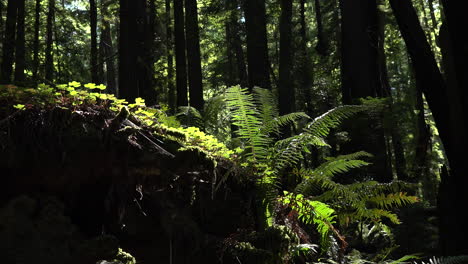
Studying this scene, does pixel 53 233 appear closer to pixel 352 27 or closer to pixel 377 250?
pixel 377 250

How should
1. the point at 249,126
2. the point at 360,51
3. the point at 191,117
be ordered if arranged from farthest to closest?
the point at 360,51 → the point at 191,117 → the point at 249,126

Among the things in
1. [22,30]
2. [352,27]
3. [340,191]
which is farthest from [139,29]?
[340,191]

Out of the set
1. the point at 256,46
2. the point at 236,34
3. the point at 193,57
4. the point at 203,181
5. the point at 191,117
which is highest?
the point at 236,34

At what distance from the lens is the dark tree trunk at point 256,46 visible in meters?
9.36

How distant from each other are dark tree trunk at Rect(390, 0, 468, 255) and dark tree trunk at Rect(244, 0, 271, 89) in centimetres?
456

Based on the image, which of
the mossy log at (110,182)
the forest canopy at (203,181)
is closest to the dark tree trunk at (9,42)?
the forest canopy at (203,181)

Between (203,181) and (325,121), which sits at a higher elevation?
(325,121)

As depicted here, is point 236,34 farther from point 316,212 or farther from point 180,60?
point 316,212

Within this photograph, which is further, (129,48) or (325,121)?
(129,48)

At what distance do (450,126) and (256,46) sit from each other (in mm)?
5922

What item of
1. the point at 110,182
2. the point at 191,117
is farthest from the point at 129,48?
the point at 110,182

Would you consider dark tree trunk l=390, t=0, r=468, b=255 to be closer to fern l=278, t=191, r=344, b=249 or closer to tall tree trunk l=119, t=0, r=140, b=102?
fern l=278, t=191, r=344, b=249

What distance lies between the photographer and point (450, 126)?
4.41 metres

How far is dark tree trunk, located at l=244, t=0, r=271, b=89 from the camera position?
9.36 meters
